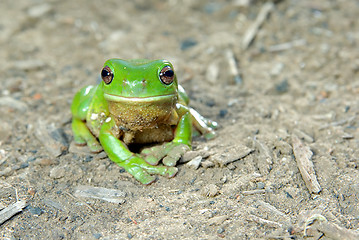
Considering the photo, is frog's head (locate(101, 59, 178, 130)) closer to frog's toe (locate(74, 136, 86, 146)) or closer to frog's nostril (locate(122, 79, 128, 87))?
frog's nostril (locate(122, 79, 128, 87))

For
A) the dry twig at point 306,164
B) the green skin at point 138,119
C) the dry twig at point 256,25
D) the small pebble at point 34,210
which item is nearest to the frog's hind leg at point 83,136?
the green skin at point 138,119

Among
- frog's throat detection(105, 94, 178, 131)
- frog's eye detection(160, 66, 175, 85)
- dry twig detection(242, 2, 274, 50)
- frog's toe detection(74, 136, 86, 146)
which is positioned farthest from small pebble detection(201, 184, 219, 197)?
dry twig detection(242, 2, 274, 50)

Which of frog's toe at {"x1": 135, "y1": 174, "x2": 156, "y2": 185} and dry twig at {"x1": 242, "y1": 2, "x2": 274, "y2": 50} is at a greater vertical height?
frog's toe at {"x1": 135, "y1": 174, "x2": 156, "y2": 185}

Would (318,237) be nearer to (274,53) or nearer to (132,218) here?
(132,218)

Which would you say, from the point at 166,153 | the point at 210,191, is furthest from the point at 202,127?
the point at 210,191

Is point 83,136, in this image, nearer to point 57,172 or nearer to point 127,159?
point 57,172

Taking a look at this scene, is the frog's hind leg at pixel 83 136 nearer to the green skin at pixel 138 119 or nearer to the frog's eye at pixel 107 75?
the green skin at pixel 138 119
